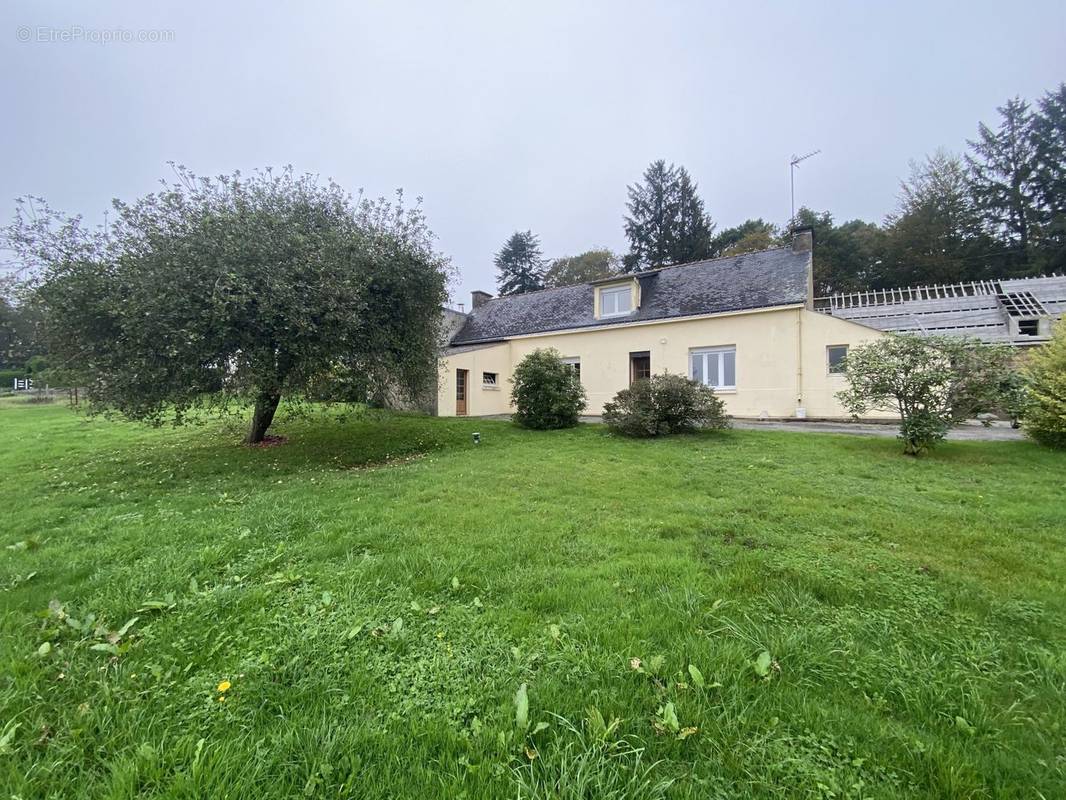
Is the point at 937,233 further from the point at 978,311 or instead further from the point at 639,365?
the point at 639,365

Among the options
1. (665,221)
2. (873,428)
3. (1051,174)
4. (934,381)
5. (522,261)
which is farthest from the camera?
(522,261)

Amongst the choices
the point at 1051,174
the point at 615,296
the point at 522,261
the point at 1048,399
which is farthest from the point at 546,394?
the point at 1051,174

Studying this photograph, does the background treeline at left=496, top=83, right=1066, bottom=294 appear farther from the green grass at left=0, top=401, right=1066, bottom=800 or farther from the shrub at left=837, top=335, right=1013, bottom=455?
the green grass at left=0, top=401, right=1066, bottom=800

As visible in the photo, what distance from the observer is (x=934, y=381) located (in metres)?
7.88

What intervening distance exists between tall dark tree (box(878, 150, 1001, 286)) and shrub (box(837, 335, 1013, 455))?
83.3 feet

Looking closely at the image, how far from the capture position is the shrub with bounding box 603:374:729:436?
10898mm

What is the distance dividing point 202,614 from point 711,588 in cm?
327

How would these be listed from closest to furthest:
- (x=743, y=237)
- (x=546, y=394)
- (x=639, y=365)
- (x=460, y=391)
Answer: (x=546, y=394)
(x=460, y=391)
(x=639, y=365)
(x=743, y=237)

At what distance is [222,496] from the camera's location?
5598mm

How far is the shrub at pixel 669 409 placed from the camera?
10.9 meters

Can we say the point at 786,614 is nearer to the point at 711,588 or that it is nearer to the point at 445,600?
the point at 711,588

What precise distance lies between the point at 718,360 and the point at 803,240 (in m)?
5.34

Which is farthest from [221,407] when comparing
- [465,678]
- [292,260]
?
[465,678]

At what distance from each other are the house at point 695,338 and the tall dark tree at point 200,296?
5.58 metres
